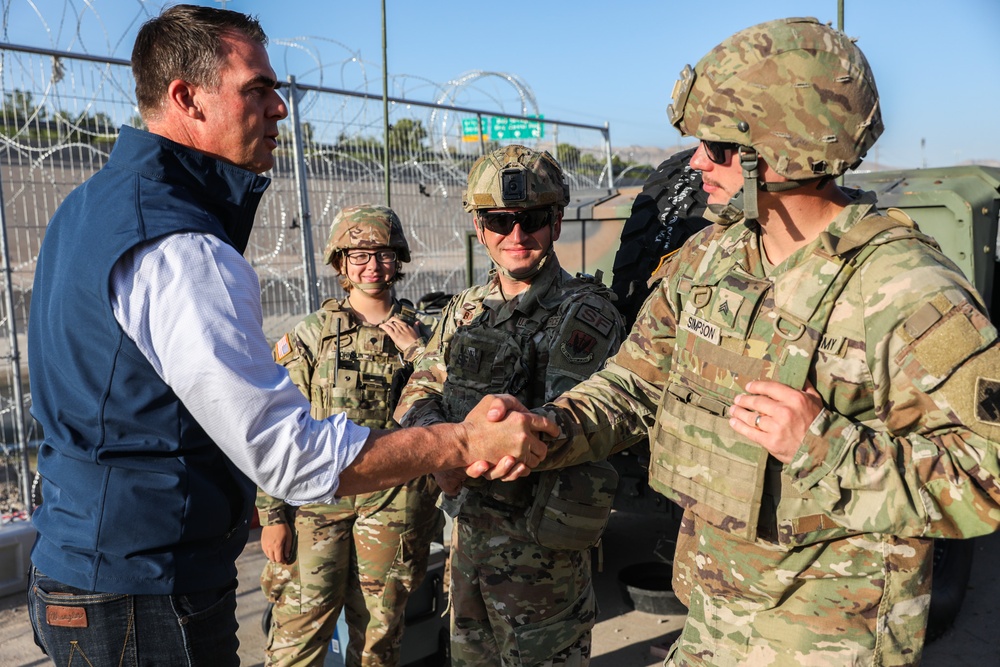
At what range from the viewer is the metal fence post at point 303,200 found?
20.4ft

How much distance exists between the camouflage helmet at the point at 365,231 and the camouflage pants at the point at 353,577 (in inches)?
41.7

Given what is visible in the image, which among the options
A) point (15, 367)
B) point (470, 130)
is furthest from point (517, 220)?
point (470, 130)

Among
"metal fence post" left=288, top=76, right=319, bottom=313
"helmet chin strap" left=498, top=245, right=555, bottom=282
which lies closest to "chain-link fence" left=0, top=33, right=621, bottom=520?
"metal fence post" left=288, top=76, right=319, bottom=313

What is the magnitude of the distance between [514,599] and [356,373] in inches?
53.2

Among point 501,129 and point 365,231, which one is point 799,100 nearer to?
point 365,231

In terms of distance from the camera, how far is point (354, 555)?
11.8ft

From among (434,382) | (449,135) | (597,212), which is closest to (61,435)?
(434,382)

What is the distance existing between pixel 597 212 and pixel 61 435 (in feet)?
12.5

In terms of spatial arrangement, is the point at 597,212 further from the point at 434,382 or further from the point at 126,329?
the point at 126,329

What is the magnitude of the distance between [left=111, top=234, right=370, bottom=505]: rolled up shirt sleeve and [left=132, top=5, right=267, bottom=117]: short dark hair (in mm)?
446

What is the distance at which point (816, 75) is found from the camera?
1.97 metres

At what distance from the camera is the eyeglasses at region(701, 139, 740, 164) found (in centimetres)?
211

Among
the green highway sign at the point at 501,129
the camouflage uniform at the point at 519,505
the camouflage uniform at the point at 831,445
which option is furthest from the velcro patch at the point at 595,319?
the green highway sign at the point at 501,129

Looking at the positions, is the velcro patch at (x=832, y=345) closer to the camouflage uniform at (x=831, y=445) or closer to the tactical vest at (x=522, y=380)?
the camouflage uniform at (x=831, y=445)
